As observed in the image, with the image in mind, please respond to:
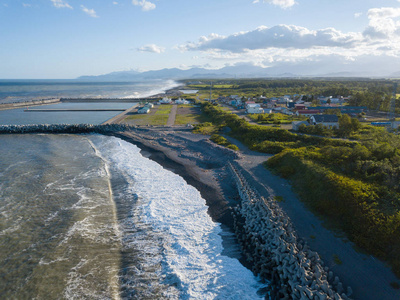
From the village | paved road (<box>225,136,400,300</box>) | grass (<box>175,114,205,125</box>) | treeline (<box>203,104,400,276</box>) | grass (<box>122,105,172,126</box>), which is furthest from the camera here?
grass (<box>175,114,205,125</box>)

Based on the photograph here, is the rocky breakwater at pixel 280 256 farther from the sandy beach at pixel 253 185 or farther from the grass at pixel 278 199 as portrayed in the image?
the sandy beach at pixel 253 185

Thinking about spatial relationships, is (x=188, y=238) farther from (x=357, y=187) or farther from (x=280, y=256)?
(x=357, y=187)

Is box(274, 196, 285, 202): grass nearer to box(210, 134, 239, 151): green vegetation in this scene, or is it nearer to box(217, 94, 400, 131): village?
box(210, 134, 239, 151): green vegetation

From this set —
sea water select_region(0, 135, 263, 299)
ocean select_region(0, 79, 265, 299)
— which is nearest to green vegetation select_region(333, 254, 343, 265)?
ocean select_region(0, 79, 265, 299)

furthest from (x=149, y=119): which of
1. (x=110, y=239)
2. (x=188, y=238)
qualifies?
(x=188, y=238)

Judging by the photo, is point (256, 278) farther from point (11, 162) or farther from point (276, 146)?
point (11, 162)

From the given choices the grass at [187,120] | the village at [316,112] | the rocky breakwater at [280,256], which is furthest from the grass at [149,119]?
the rocky breakwater at [280,256]

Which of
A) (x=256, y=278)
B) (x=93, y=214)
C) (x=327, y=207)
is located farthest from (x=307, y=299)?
(x=93, y=214)
